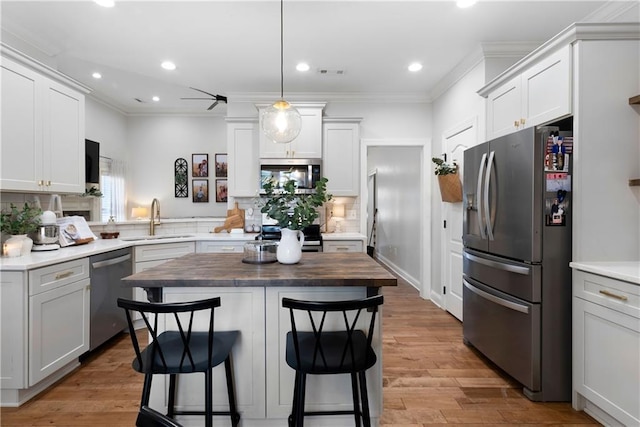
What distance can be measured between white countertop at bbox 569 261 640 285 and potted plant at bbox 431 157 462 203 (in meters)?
1.63

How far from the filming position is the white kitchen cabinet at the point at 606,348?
1.71 m

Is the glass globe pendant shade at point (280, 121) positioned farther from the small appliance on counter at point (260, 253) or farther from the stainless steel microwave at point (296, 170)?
the stainless steel microwave at point (296, 170)

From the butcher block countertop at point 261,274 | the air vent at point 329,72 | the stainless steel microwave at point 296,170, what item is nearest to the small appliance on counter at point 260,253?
the butcher block countertop at point 261,274

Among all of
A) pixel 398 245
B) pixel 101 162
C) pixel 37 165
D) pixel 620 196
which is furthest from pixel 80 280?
pixel 398 245

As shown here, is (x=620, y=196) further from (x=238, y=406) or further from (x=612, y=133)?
(x=238, y=406)

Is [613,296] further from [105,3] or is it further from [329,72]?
[105,3]

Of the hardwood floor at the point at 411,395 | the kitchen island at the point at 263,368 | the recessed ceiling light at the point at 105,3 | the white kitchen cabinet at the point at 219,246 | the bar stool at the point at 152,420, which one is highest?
the recessed ceiling light at the point at 105,3

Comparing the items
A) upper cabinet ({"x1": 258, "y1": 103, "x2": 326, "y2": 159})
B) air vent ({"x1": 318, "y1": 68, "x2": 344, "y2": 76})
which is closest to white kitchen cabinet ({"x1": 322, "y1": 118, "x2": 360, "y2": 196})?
upper cabinet ({"x1": 258, "y1": 103, "x2": 326, "y2": 159})

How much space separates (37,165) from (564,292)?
13.1 feet

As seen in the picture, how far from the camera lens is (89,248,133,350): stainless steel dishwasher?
2.76 metres

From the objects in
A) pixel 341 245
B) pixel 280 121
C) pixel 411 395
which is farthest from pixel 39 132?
pixel 411 395

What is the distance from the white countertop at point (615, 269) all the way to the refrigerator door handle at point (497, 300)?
0.41 metres

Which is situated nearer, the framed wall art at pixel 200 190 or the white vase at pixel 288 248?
the white vase at pixel 288 248

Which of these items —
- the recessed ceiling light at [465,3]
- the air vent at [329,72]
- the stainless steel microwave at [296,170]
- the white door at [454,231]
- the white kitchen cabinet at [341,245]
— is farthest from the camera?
the stainless steel microwave at [296,170]
